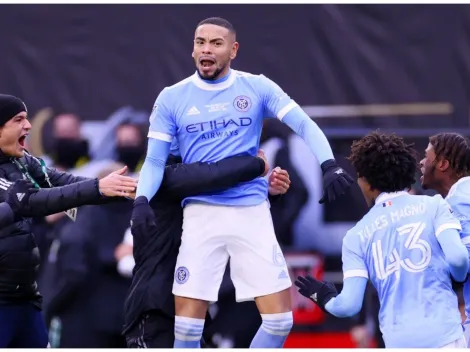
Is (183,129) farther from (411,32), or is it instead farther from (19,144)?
(411,32)

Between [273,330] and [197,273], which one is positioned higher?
[197,273]

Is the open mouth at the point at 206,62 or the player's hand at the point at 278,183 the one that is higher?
the open mouth at the point at 206,62

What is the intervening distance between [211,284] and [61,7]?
13.3 ft

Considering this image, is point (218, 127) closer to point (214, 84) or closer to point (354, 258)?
point (214, 84)

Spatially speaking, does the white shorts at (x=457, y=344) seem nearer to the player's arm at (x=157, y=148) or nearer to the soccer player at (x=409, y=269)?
the soccer player at (x=409, y=269)

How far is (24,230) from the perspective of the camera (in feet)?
20.0

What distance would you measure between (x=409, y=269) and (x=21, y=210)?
2028 mm

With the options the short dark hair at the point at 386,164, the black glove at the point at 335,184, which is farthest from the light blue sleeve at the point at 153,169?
the short dark hair at the point at 386,164

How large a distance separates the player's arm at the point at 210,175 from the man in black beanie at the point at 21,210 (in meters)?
0.22

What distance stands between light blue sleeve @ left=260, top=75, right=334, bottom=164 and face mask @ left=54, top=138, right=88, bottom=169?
353 centimetres

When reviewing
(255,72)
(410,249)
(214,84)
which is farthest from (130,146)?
(410,249)

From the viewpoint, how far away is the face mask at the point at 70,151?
9.25m

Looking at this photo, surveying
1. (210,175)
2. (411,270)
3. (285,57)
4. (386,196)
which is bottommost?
(411,270)

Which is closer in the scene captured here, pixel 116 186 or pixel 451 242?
pixel 451 242
